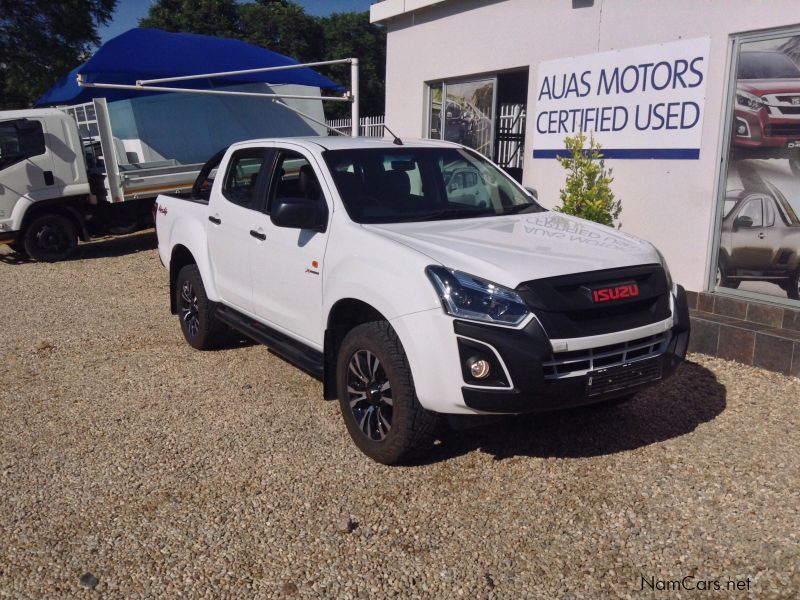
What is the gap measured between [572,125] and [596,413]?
12.7ft

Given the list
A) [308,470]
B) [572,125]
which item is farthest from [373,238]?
[572,125]

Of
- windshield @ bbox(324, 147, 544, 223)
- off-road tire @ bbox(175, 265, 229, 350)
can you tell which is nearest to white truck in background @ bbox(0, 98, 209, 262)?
off-road tire @ bbox(175, 265, 229, 350)

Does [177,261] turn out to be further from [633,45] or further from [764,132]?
[764,132]

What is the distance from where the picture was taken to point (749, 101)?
6191 mm

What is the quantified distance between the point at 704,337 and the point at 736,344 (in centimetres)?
29

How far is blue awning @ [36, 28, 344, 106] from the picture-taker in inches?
533

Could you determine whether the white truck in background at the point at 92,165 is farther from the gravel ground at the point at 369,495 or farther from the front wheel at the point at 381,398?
the front wheel at the point at 381,398

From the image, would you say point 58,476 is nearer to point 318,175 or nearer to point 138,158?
point 318,175

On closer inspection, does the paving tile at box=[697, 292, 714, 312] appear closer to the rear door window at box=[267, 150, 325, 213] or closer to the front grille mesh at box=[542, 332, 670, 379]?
the front grille mesh at box=[542, 332, 670, 379]

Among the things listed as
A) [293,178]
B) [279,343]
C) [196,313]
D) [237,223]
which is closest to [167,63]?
[196,313]

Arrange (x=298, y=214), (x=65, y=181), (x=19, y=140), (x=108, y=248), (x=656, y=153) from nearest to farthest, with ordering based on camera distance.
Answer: (x=298, y=214)
(x=656, y=153)
(x=19, y=140)
(x=65, y=181)
(x=108, y=248)

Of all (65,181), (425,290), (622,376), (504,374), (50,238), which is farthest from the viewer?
(50,238)

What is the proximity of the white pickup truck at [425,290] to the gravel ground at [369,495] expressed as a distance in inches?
17.2

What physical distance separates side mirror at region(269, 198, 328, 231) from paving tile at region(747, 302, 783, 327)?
379 centimetres
